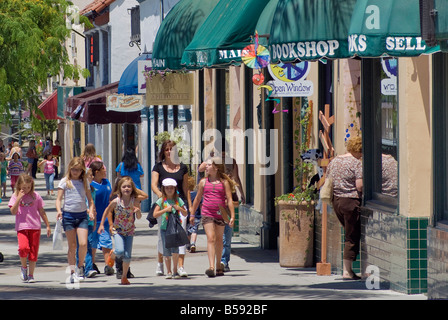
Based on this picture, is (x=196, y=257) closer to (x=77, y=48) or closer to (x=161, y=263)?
(x=161, y=263)

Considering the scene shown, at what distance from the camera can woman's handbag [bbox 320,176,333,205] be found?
47.4ft

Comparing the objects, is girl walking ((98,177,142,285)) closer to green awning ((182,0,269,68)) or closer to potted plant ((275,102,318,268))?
potted plant ((275,102,318,268))

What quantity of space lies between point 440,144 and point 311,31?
2.11m

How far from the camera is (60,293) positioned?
1347 cm

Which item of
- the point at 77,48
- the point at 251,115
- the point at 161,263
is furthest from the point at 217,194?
the point at 77,48

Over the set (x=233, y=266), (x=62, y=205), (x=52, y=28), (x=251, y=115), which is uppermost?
(x=52, y=28)

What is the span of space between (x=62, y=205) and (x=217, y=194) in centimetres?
213

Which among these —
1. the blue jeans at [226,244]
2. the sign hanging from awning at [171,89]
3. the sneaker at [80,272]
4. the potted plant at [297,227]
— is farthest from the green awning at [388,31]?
the sign hanging from awning at [171,89]

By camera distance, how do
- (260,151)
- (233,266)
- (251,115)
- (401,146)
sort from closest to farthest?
1. (401,146)
2. (233,266)
3. (260,151)
4. (251,115)

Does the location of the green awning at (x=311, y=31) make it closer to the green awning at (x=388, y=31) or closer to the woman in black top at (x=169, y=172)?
the green awning at (x=388, y=31)

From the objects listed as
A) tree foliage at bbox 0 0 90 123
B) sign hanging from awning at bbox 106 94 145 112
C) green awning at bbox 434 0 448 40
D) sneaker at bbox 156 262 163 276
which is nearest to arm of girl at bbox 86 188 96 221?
sneaker at bbox 156 262 163 276

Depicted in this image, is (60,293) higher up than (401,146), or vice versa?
(401,146)

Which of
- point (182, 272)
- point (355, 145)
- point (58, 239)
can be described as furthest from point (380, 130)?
point (58, 239)

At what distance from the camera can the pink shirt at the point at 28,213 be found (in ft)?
49.4
